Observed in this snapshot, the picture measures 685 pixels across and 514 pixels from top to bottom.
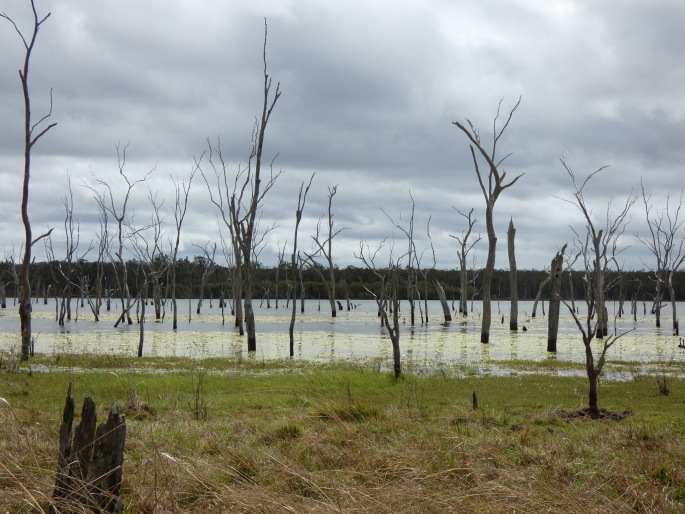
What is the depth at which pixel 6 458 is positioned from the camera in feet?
19.2

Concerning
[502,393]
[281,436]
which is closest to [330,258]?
[502,393]

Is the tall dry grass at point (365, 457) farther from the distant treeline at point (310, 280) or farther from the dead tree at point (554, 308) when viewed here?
the distant treeline at point (310, 280)

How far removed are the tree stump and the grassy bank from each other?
0.22 meters

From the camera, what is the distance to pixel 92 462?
512cm

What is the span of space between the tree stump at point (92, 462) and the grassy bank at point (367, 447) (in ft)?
0.73

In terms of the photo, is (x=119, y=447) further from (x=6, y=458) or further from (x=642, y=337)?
(x=642, y=337)

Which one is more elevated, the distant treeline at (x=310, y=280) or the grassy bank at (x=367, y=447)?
the distant treeline at (x=310, y=280)

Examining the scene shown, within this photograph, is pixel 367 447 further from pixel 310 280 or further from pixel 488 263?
pixel 310 280

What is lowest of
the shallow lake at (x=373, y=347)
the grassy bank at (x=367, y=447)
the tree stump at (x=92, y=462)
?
the shallow lake at (x=373, y=347)

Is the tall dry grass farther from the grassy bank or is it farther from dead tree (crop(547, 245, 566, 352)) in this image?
dead tree (crop(547, 245, 566, 352))

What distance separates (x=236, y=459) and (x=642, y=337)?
31.3 meters

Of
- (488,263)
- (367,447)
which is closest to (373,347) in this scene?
(488,263)

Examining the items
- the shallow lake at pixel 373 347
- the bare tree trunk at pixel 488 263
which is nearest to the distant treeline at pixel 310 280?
the shallow lake at pixel 373 347

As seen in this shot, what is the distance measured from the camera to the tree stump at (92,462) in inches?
199
